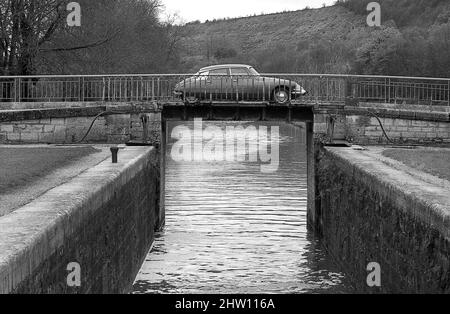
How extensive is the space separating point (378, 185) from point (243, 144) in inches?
1474

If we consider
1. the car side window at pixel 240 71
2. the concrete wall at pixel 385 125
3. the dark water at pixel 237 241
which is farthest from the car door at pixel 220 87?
the dark water at pixel 237 241

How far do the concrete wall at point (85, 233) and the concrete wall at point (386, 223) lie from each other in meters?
4.20

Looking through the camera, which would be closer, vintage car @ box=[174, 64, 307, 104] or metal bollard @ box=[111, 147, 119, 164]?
metal bollard @ box=[111, 147, 119, 164]

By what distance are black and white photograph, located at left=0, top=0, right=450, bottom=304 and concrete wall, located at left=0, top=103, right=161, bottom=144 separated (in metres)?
0.04

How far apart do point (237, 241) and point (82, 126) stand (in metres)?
5.54

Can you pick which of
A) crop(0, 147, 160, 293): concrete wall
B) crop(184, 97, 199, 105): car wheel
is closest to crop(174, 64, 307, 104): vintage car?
crop(184, 97, 199, 105): car wheel

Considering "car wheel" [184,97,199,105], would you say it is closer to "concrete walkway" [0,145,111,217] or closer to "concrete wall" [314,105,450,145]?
"concrete wall" [314,105,450,145]

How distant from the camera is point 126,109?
2578 centimetres

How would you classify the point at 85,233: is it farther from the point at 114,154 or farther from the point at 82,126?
the point at 82,126

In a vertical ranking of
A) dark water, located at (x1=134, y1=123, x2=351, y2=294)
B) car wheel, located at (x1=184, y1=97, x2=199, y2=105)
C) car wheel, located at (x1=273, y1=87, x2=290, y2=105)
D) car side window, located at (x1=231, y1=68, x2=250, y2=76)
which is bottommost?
dark water, located at (x1=134, y1=123, x2=351, y2=294)

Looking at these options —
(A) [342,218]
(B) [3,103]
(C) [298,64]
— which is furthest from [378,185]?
(C) [298,64]

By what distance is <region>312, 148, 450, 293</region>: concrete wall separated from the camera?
11.3 metres

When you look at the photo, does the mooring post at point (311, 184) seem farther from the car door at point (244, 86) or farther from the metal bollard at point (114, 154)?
the metal bollard at point (114, 154)

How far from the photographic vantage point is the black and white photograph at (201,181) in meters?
11.7
